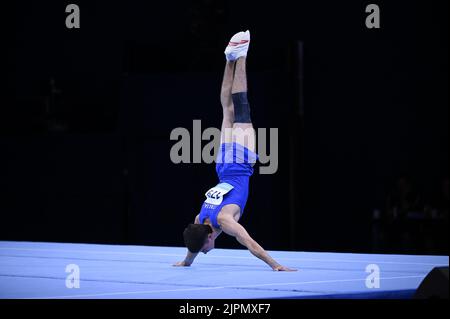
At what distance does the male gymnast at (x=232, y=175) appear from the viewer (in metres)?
5.86

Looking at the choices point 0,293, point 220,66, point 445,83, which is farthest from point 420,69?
point 0,293

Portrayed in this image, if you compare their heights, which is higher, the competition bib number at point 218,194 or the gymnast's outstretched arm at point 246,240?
the competition bib number at point 218,194

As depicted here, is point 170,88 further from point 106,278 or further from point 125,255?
point 106,278

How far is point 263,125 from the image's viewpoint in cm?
917

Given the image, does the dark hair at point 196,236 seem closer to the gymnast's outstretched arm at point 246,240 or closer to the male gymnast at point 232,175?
the male gymnast at point 232,175

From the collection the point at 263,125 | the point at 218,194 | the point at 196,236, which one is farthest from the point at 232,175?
the point at 263,125

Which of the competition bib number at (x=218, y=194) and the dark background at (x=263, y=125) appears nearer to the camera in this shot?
the competition bib number at (x=218, y=194)

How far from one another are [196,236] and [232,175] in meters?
0.71

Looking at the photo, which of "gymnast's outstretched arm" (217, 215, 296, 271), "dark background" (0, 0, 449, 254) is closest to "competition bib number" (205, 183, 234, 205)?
"gymnast's outstretched arm" (217, 215, 296, 271)

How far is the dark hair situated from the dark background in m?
3.36

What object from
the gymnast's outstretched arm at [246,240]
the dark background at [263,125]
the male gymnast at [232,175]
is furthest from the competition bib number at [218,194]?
the dark background at [263,125]

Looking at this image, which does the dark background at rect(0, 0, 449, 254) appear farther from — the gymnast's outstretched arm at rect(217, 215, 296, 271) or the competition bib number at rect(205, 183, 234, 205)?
the gymnast's outstretched arm at rect(217, 215, 296, 271)

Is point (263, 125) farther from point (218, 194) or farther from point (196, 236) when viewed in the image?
point (196, 236)

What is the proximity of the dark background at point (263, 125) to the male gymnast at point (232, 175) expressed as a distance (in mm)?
2751
